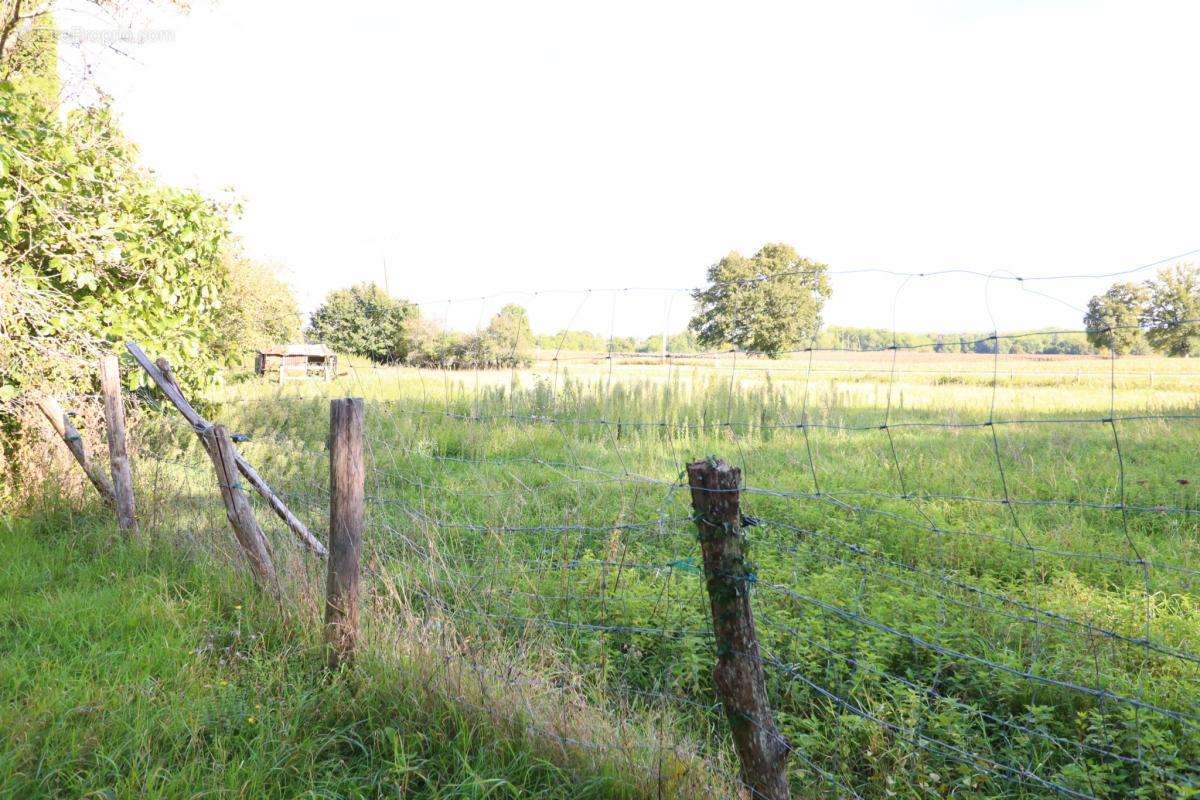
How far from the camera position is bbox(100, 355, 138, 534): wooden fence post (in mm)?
4738

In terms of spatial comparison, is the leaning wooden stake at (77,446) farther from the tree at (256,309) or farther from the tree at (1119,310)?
the tree at (256,309)

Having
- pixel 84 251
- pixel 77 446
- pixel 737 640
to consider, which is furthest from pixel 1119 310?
pixel 84 251

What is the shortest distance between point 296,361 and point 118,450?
69.6 feet

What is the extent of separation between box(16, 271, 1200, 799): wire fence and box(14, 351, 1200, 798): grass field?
0.02m

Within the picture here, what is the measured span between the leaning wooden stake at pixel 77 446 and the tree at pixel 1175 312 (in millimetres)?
6650

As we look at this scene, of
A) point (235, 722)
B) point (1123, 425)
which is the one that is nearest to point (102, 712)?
point (235, 722)

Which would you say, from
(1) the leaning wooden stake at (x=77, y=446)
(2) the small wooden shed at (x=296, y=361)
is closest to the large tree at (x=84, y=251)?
(1) the leaning wooden stake at (x=77, y=446)

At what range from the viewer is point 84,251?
588cm

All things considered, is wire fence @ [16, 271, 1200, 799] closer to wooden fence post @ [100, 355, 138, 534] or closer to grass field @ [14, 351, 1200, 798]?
grass field @ [14, 351, 1200, 798]

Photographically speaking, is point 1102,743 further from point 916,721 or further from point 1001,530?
point 1001,530

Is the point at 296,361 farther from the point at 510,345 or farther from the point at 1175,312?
the point at 1175,312

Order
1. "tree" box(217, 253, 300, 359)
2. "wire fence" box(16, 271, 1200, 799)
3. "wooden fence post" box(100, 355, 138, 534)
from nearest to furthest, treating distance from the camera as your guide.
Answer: "wire fence" box(16, 271, 1200, 799) < "wooden fence post" box(100, 355, 138, 534) < "tree" box(217, 253, 300, 359)

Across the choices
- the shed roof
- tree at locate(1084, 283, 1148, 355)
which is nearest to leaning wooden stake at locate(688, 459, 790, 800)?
tree at locate(1084, 283, 1148, 355)

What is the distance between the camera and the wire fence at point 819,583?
2576mm
